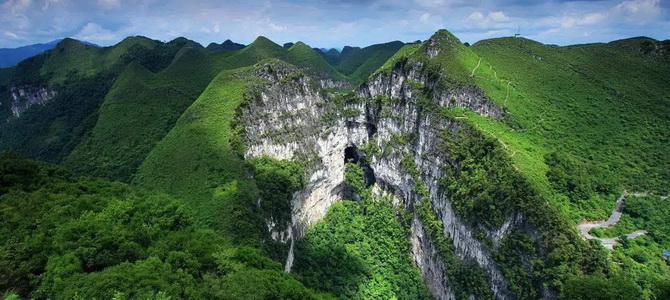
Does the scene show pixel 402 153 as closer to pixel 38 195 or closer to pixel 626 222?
pixel 626 222

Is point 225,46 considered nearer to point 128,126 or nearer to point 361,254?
point 128,126

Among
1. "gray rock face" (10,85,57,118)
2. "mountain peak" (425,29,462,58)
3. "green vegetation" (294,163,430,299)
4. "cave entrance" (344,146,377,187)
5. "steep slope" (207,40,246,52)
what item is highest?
"steep slope" (207,40,246,52)

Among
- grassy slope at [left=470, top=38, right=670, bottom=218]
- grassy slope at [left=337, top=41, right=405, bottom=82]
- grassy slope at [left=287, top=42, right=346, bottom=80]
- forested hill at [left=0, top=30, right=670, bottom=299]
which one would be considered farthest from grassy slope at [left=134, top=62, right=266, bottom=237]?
grassy slope at [left=337, top=41, right=405, bottom=82]

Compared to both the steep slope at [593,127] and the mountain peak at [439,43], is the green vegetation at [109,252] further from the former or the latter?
the mountain peak at [439,43]

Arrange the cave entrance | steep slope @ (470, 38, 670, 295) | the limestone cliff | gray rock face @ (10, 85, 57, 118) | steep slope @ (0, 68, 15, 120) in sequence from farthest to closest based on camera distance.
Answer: steep slope @ (0, 68, 15, 120), gray rock face @ (10, 85, 57, 118), the cave entrance, the limestone cliff, steep slope @ (470, 38, 670, 295)

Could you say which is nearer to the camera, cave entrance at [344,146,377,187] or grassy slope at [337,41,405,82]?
cave entrance at [344,146,377,187]

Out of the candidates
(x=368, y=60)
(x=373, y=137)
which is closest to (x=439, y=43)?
(x=373, y=137)

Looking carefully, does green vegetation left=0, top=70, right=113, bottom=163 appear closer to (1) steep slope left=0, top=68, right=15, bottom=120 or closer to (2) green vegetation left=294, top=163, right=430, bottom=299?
(1) steep slope left=0, top=68, right=15, bottom=120

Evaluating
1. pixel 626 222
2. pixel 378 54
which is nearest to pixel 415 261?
pixel 626 222
